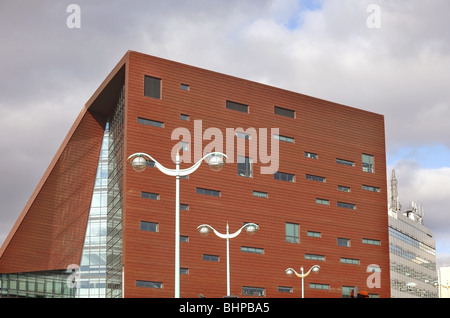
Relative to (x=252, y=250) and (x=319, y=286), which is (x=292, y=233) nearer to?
(x=252, y=250)

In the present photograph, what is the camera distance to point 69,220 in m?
74.8

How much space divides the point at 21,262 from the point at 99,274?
33.0 ft

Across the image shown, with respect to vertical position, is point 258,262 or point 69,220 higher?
point 69,220

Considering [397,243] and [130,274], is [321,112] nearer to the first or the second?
[130,274]

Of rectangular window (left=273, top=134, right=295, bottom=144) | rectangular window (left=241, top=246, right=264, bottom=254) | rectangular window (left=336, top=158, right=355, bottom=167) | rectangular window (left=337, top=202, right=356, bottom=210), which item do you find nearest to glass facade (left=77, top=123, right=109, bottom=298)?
rectangular window (left=241, top=246, right=264, bottom=254)

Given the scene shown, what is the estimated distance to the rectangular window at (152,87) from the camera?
62.0 m

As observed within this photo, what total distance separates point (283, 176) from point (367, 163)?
12.8 meters

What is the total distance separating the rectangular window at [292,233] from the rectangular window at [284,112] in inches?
456

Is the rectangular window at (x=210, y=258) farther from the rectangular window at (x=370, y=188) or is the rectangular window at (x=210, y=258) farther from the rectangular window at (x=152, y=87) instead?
the rectangular window at (x=370, y=188)

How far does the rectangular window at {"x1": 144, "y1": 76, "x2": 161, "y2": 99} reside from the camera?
6203 centimetres

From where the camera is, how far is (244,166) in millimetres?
66062

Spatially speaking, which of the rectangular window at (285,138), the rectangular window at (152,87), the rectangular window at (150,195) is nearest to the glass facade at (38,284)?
the rectangular window at (150,195)
